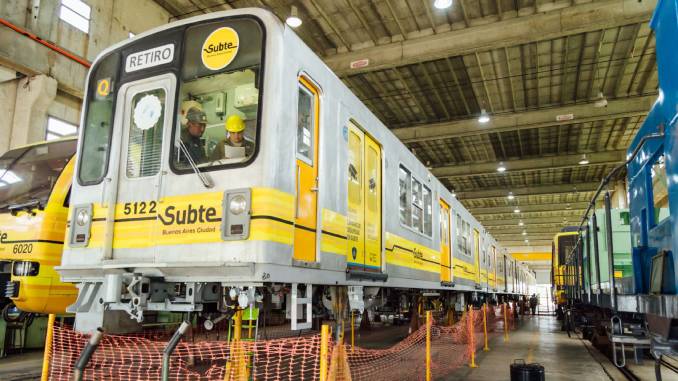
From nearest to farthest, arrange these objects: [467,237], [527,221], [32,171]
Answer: [32,171], [467,237], [527,221]

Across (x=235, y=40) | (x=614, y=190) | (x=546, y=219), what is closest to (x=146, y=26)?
(x=235, y=40)

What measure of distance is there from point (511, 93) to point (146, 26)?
10.9 m

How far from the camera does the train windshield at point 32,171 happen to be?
710 centimetres

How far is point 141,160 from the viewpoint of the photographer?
4.52 metres

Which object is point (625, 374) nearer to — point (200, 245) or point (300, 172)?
point (300, 172)

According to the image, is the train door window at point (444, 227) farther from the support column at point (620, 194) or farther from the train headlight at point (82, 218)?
the support column at point (620, 194)

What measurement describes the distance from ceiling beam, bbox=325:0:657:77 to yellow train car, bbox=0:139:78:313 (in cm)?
797

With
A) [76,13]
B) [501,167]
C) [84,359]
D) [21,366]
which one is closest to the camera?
[84,359]

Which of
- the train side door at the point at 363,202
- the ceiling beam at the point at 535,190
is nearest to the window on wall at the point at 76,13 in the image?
the train side door at the point at 363,202

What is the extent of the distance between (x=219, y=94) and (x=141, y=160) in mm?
926

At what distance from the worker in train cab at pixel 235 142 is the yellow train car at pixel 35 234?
12.0ft

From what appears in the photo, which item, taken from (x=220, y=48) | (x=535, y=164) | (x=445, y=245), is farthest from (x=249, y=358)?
(x=535, y=164)

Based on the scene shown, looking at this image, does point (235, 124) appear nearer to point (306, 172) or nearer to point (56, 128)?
point (306, 172)

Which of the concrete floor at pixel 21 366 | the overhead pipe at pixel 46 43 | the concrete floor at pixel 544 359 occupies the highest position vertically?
the overhead pipe at pixel 46 43
